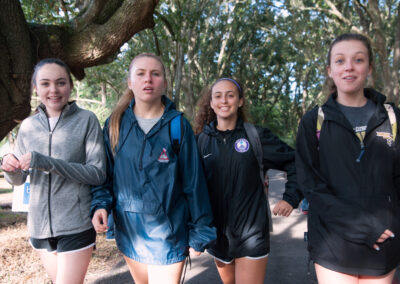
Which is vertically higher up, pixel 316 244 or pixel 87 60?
pixel 87 60

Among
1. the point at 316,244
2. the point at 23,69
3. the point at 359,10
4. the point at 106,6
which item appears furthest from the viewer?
the point at 359,10

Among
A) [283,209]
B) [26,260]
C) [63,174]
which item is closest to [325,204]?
[283,209]

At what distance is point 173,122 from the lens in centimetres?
231

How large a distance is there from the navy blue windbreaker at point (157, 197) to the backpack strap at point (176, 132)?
2 cm

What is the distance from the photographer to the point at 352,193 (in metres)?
2.00

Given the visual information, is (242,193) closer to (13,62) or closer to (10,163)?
(10,163)

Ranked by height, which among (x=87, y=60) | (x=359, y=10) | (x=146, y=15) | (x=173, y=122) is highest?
(x=359, y=10)

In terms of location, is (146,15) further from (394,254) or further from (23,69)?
(394,254)

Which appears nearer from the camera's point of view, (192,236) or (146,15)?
(192,236)

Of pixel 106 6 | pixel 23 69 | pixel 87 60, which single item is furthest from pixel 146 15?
pixel 23 69

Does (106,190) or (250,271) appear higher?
(106,190)

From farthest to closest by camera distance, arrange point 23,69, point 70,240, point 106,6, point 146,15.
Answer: point 106,6 → point 146,15 → point 23,69 → point 70,240

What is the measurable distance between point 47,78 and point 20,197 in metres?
0.87

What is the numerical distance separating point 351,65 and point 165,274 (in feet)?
5.73
